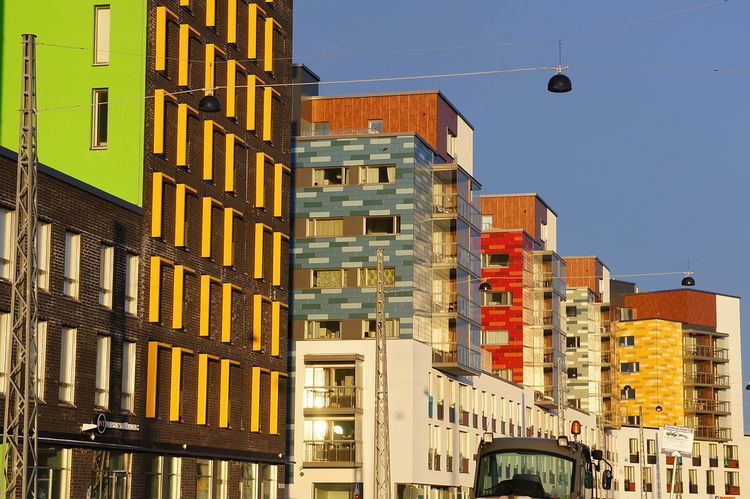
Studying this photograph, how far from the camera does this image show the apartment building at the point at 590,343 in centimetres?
14462

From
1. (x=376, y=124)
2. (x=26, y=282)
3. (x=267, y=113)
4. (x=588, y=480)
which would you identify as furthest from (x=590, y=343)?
(x=26, y=282)

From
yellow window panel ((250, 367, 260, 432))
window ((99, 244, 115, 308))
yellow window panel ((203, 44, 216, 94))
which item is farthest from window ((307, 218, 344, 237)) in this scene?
window ((99, 244, 115, 308))

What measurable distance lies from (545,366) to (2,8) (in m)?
68.7

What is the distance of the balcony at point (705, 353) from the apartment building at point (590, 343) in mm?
15440

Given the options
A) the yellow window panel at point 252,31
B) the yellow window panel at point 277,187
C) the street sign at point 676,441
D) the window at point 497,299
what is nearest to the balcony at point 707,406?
the street sign at point 676,441

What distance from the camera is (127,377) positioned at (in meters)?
56.7

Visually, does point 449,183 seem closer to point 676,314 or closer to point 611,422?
point 611,422

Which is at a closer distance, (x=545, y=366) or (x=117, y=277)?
(x=117, y=277)

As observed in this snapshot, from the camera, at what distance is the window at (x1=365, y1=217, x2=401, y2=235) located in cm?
8675


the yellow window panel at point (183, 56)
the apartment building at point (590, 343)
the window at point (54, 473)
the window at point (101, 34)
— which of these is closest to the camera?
the window at point (54, 473)

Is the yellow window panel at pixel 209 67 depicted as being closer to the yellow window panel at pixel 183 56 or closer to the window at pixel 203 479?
the yellow window panel at pixel 183 56

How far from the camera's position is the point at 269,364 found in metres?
71.1

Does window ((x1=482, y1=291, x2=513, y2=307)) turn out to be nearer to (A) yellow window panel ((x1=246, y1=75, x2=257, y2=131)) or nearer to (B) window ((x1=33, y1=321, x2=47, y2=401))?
(A) yellow window panel ((x1=246, y1=75, x2=257, y2=131))

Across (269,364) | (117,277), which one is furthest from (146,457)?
(269,364)
